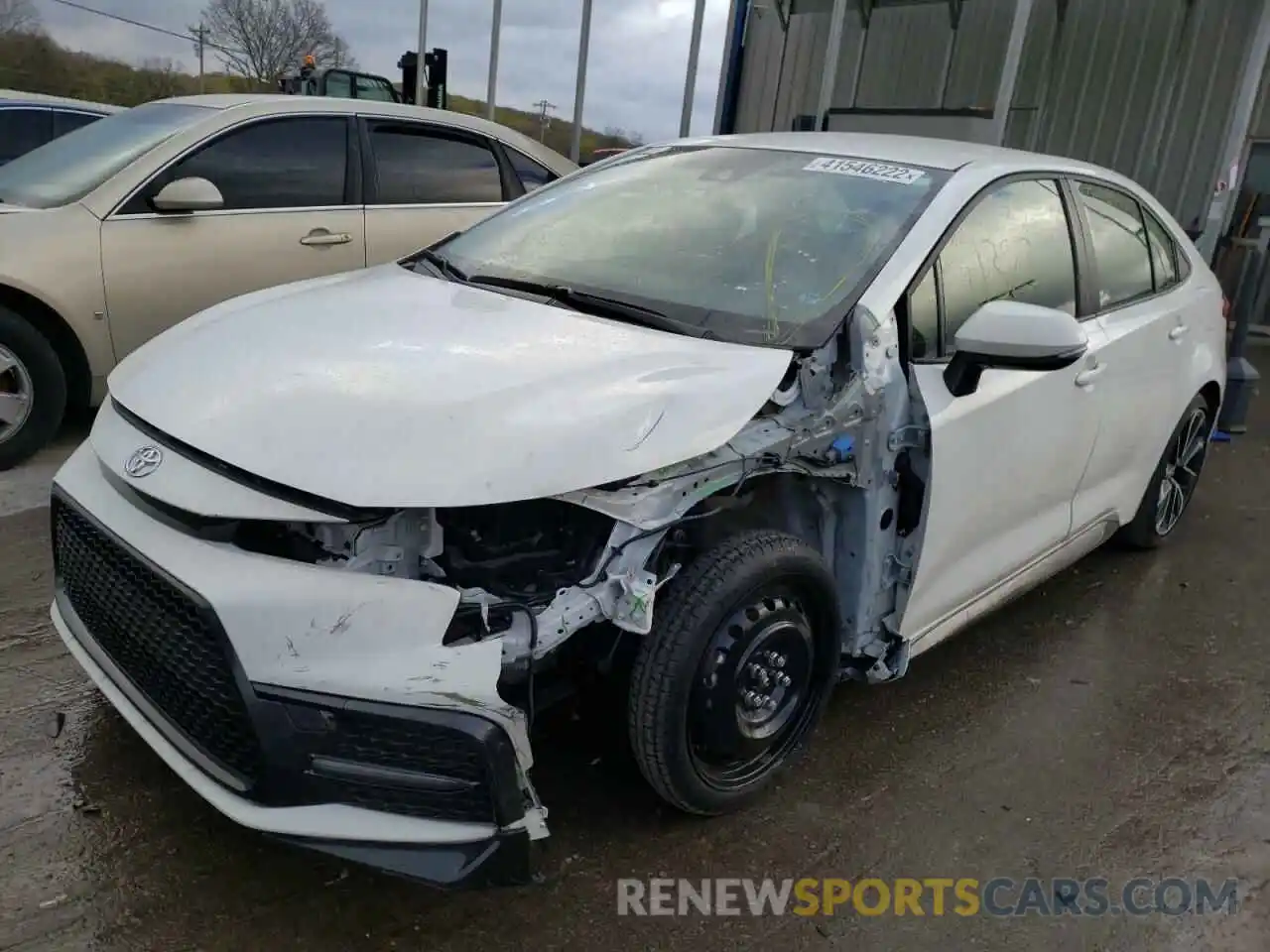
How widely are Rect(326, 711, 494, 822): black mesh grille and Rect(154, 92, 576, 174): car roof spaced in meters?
3.93

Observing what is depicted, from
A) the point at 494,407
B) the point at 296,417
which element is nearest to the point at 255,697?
the point at 296,417

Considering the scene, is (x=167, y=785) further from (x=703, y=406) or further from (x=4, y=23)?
(x=4, y=23)

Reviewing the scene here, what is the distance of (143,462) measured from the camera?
2.11 m

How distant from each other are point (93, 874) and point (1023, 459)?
2.61 m

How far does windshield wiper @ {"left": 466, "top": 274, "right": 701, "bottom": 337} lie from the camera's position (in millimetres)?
2525

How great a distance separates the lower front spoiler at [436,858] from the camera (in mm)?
1857

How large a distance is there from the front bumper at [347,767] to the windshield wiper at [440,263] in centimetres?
133

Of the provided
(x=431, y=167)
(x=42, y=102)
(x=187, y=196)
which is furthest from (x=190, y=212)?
(x=42, y=102)

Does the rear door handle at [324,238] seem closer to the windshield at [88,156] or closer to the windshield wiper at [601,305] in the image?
the windshield at [88,156]

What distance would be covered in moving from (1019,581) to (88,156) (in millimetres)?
4509

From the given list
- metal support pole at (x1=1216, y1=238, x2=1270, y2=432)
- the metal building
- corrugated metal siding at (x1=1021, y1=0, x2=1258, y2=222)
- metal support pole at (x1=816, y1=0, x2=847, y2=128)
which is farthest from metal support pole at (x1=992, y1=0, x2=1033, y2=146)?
corrugated metal siding at (x1=1021, y1=0, x2=1258, y2=222)

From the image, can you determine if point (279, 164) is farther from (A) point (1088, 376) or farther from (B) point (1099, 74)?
(B) point (1099, 74)

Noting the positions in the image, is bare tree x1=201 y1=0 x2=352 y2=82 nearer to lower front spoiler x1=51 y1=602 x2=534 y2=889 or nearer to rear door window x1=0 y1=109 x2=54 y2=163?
rear door window x1=0 y1=109 x2=54 y2=163

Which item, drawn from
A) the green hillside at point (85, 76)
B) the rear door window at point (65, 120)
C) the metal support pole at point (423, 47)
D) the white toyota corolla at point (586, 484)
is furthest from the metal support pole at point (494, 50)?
the green hillside at point (85, 76)
